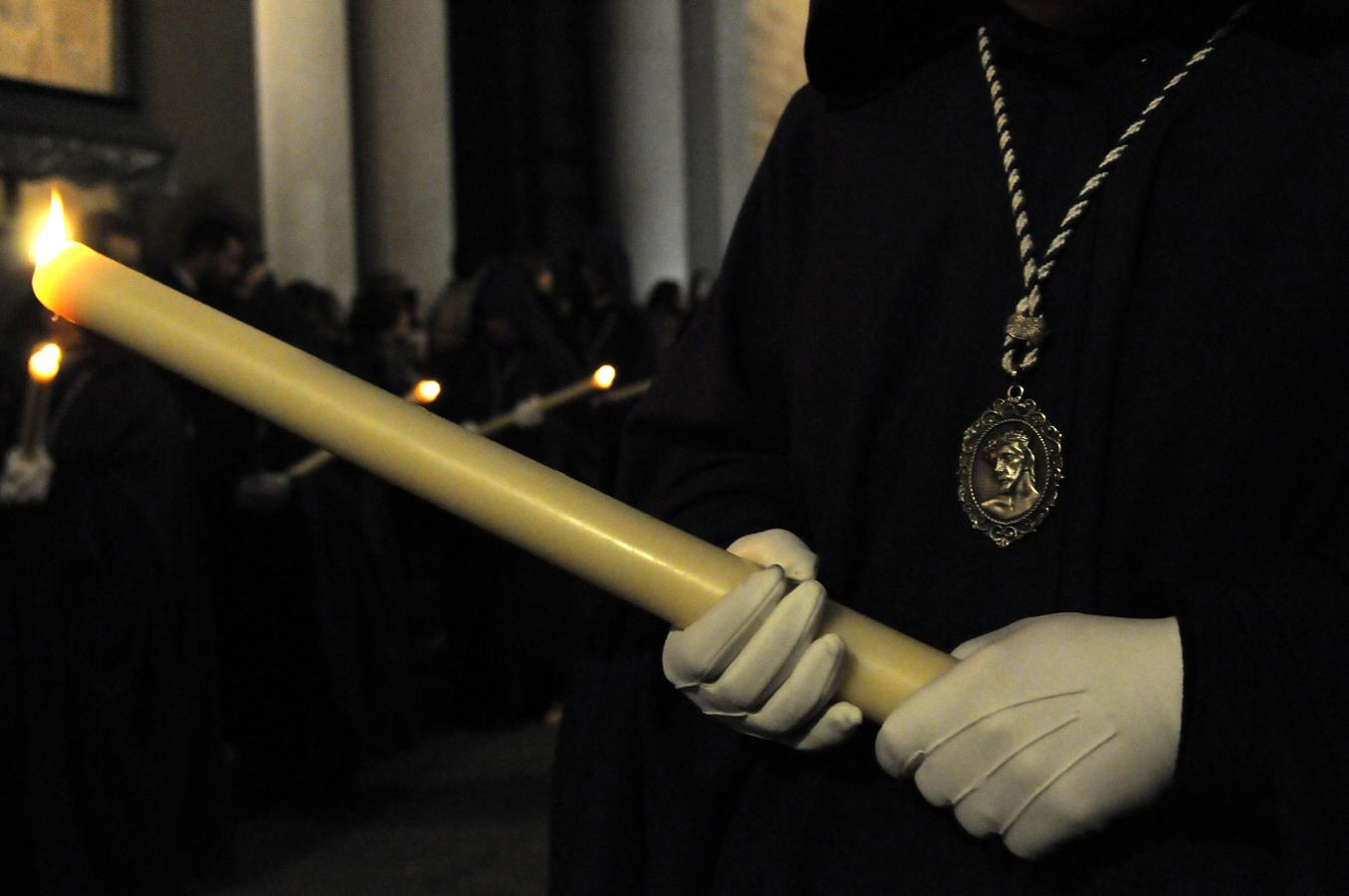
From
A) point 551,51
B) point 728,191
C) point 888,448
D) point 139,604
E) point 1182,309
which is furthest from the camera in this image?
point 551,51

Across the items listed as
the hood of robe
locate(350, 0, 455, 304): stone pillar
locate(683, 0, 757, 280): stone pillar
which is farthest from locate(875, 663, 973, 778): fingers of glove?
locate(683, 0, 757, 280): stone pillar

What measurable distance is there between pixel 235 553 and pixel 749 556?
4932 millimetres

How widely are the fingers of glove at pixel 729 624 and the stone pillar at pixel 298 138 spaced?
7.88 meters

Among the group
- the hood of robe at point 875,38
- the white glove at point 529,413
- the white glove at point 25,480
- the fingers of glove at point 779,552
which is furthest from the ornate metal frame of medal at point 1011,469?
the white glove at point 529,413

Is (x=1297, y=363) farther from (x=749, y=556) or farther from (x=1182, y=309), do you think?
(x=749, y=556)

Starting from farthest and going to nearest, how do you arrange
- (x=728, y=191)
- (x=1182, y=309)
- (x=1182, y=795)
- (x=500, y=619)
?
(x=728, y=191)
(x=500, y=619)
(x=1182, y=309)
(x=1182, y=795)

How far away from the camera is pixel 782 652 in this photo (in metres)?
0.97

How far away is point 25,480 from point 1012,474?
12.0ft

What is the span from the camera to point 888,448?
1.21m

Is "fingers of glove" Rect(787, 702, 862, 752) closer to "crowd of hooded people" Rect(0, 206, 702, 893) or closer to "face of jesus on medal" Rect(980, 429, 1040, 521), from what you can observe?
"face of jesus on medal" Rect(980, 429, 1040, 521)

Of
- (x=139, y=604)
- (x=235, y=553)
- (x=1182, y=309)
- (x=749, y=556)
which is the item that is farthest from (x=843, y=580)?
(x=235, y=553)

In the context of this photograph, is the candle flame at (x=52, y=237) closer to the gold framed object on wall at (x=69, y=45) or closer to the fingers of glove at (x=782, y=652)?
the fingers of glove at (x=782, y=652)

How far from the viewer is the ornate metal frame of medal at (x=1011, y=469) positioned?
111 cm

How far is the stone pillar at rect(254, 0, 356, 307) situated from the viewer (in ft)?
28.1
